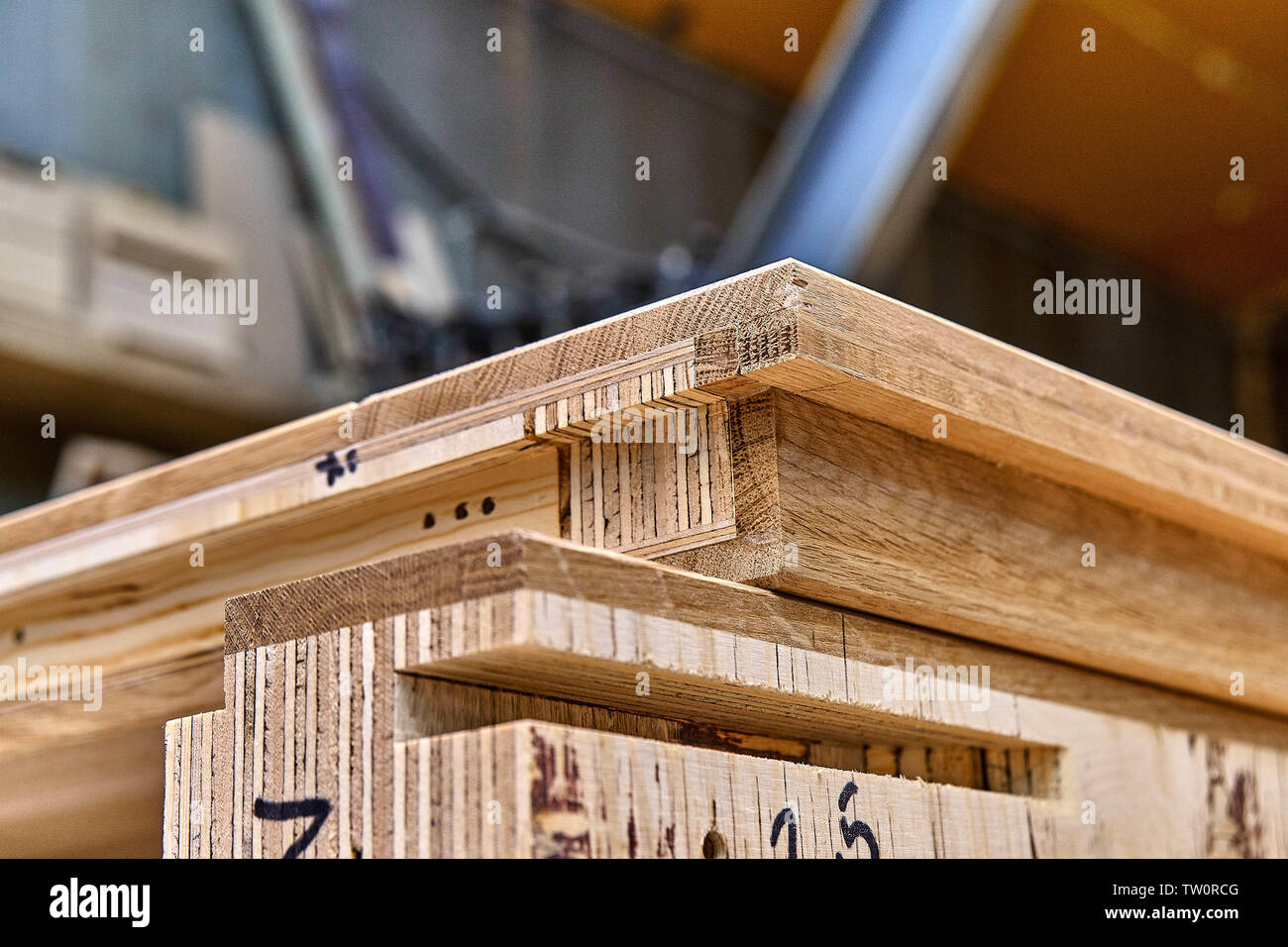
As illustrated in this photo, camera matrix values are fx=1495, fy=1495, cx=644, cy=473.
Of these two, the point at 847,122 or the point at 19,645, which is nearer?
the point at 19,645

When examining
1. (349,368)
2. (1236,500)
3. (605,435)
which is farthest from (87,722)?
(349,368)

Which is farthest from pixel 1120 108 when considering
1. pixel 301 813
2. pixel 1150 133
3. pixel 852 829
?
pixel 301 813

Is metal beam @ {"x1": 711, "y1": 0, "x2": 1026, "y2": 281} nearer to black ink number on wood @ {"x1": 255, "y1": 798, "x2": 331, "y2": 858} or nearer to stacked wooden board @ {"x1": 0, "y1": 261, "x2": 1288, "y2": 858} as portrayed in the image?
stacked wooden board @ {"x1": 0, "y1": 261, "x2": 1288, "y2": 858}

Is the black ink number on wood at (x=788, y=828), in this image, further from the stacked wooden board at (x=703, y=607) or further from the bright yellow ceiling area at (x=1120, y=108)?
the bright yellow ceiling area at (x=1120, y=108)

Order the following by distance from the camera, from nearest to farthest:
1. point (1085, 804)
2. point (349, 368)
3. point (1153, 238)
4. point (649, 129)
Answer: point (1085, 804) < point (349, 368) < point (649, 129) < point (1153, 238)

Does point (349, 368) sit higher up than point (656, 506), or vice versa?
point (349, 368)

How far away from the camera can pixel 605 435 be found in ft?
2.02

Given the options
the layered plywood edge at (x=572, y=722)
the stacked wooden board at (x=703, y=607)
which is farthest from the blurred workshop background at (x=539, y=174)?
the layered plywood edge at (x=572, y=722)

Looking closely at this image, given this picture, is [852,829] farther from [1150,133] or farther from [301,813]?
[1150,133]

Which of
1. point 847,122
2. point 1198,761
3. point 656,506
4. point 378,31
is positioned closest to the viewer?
point 656,506

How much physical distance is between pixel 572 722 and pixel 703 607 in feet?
0.25

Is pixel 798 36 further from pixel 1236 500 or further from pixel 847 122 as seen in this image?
pixel 1236 500

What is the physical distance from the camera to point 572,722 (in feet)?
1.87

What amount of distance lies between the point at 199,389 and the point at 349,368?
1.13 ft
